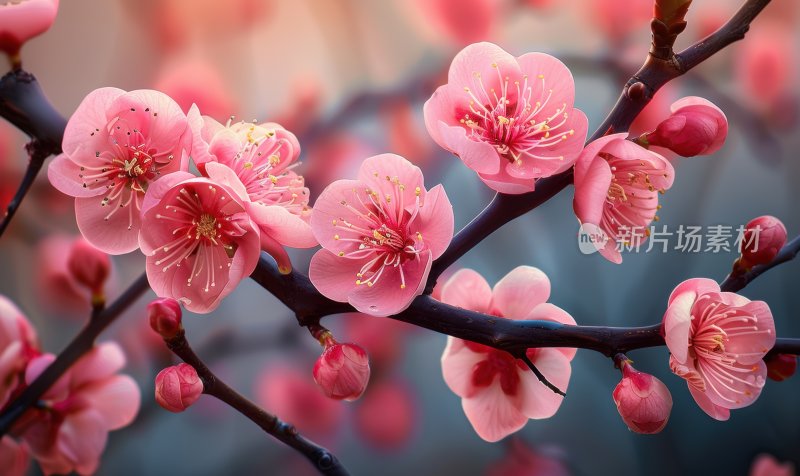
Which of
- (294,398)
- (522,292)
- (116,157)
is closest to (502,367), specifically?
(522,292)

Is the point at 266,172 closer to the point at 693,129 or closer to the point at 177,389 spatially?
the point at 177,389

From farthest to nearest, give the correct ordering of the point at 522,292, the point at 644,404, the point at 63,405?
the point at 63,405 → the point at 522,292 → the point at 644,404

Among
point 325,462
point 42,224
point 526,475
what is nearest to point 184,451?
point 42,224

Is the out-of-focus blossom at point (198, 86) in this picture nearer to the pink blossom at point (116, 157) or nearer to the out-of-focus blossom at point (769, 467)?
the pink blossom at point (116, 157)

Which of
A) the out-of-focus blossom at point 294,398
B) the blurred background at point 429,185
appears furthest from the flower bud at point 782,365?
the out-of-focus blossom at point 294,398

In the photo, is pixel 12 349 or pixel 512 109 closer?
pixel 512 109

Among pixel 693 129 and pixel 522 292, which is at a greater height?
pixel 693 129

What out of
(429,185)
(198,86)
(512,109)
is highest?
(512,109)
